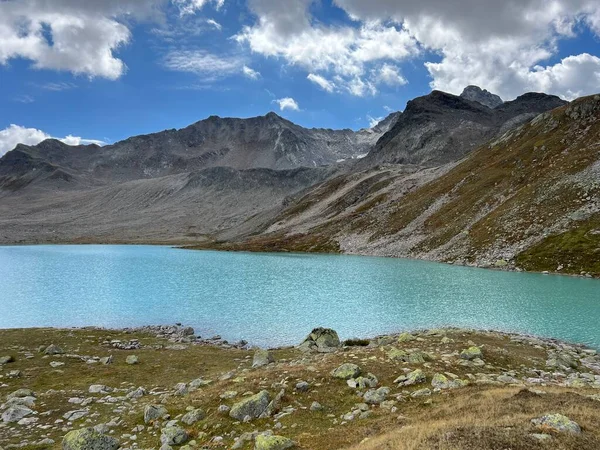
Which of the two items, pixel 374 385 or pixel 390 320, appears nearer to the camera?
pixel 374 385

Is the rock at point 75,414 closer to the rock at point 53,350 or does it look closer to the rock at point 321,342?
the rock at point 53,350

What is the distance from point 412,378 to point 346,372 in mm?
3280

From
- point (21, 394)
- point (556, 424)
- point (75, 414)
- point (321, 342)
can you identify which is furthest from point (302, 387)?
point (21, 394)

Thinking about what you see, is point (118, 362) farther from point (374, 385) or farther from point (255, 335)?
point (374, 385)

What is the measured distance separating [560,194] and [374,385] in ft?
305

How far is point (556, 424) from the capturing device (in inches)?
479

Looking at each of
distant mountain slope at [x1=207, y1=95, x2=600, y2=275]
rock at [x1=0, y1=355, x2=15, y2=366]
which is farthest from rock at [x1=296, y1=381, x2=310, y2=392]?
distant mountain slope at [x1=207, y1=95, x2=600, y2=275]

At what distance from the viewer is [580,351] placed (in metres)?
32.6

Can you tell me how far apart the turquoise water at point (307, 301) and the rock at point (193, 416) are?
20.4 metres

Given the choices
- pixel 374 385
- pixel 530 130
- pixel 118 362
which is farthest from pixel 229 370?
pixel 530 130

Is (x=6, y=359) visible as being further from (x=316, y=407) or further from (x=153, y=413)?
(x=316, y=407)

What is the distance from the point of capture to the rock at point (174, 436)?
618 inches

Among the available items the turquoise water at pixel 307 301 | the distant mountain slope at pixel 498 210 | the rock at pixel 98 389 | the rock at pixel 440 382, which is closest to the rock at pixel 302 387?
the rock at pixel 440 382

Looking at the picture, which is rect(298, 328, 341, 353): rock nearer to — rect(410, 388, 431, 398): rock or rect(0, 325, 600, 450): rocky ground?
rect(0, 325, 600, 450): rocky ground
